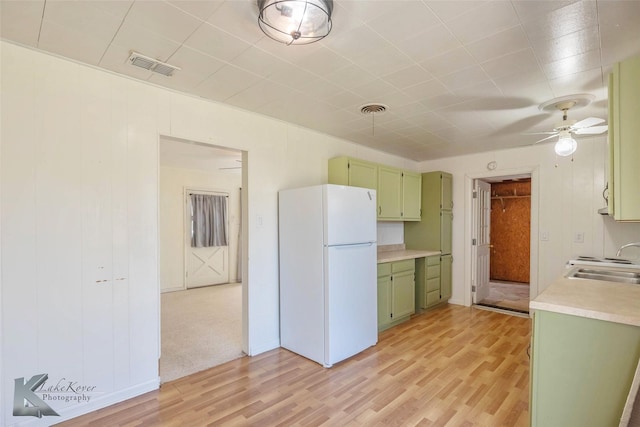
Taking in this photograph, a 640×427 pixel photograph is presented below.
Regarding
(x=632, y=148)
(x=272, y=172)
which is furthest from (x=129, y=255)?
(x=632, y=148)

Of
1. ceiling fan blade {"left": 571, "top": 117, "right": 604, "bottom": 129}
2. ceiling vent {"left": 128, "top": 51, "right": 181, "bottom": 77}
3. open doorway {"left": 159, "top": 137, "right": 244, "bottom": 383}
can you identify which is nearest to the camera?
ceiling vent {"left": 128, "top": 51, "right": 181, "bottom": 77}

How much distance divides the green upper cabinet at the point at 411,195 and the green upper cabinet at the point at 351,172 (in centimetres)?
75

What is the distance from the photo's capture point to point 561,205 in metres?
4.09

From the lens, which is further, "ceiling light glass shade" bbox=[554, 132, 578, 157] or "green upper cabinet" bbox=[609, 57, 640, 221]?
"ceiling light glass shade" bbox=[554, 132, 578, 157]

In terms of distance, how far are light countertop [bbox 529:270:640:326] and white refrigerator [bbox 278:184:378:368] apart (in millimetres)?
1583

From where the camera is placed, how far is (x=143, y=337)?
239cm

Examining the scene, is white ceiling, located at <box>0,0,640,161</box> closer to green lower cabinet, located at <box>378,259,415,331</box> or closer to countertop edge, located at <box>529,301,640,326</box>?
countertop edge, located at <box>529,301,640,326</box>

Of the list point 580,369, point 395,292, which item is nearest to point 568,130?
point 580,369

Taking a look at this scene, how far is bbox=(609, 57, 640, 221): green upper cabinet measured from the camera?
4.81 ft

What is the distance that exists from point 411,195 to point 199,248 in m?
4.30

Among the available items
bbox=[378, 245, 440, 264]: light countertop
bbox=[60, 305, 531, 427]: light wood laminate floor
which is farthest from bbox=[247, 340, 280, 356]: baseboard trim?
bbox=[378, 245, 440, 264]: light countertop

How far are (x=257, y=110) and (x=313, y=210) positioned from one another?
1115 mm

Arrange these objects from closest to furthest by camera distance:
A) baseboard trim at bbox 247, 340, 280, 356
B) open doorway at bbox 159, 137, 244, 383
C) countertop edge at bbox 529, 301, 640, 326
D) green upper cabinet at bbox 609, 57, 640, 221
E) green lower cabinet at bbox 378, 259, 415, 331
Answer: countertop edge at bbox 529, 301, 640, 326 < green upper cabinet at bbox 609, 57, 640, 221 < baseboard trim at bbox 247, 340, 280, 356 < green lower cabinet at bbox 378, 259, 415, 331 < open doorway at bbox 159, 137, 244, 383

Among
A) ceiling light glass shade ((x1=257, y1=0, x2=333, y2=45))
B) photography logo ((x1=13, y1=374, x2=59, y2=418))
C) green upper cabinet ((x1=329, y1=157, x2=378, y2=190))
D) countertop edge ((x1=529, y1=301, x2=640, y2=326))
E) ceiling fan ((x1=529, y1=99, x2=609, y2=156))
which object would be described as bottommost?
photography logo ((x1=13, y1=374, x2=59, y2=418))
